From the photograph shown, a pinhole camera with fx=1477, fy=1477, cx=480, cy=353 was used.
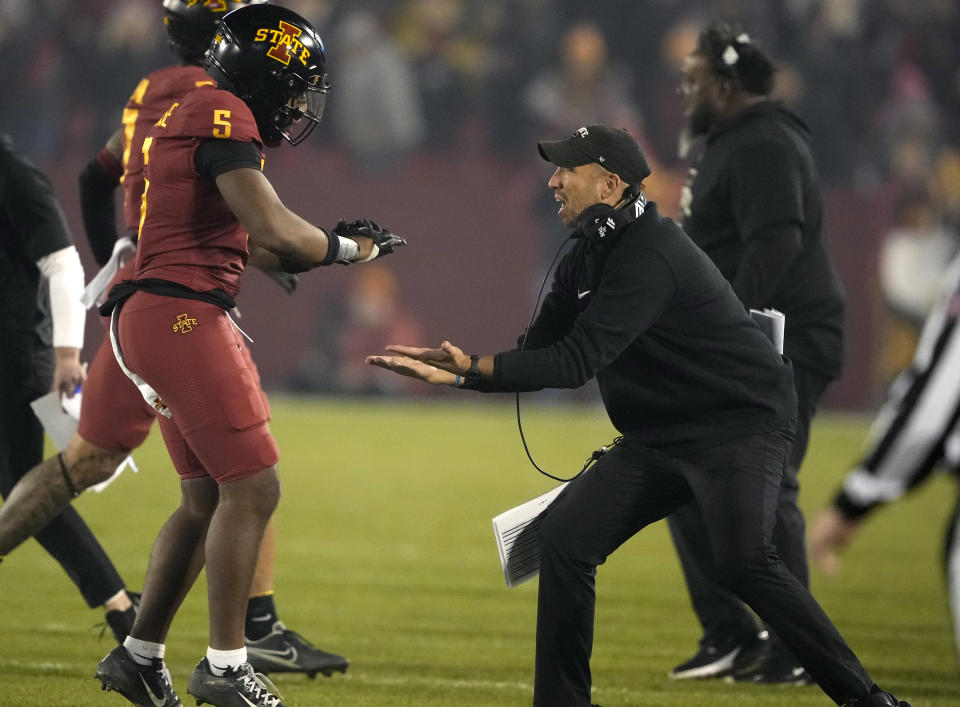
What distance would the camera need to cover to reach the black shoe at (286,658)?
16.3 feet

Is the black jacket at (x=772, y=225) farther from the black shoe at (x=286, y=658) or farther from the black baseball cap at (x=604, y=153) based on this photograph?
the black shoe at (x=286, y=658)

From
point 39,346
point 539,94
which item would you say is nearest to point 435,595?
point 39,346

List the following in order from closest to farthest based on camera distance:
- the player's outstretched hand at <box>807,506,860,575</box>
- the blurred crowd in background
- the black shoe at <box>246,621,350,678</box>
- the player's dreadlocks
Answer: the player's outstretched hand at <box>807,506,860,575</box> < the black shoe at <box>246,621,350,678</box> < the player's dreadlocks < the blurred crowd in background

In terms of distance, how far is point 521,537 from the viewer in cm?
431

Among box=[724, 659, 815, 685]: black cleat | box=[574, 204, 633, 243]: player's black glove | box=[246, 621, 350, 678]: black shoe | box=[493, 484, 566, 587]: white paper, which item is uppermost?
box=[574, 204, 633, 243]: player's black glove

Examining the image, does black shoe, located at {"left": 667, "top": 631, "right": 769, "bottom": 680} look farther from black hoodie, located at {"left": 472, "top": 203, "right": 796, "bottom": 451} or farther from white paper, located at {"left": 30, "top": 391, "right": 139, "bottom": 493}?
white paper, located at {"left": 30, "top": 391, "right": 139, "bottom": 493}

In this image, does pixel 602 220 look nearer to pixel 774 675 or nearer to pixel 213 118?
pixel 213 118

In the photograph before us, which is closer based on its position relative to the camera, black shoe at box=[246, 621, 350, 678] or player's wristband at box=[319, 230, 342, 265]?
player's wristband at box=[319, 230, 342, 265]

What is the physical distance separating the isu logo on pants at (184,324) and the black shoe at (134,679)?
0.96 metres

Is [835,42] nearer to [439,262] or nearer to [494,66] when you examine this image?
[494,66]

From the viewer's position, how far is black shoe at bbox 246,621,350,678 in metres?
4.95

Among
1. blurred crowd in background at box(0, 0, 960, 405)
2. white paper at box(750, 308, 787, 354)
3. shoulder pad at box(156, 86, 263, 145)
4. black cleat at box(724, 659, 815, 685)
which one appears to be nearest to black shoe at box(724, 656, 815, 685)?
black cleat at box(724, 659, 815, 685)

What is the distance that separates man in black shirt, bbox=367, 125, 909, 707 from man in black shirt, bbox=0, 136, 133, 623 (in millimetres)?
1646

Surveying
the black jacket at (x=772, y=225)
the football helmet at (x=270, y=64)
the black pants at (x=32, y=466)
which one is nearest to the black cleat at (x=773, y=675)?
the black jacket at (x=772, y=225)
